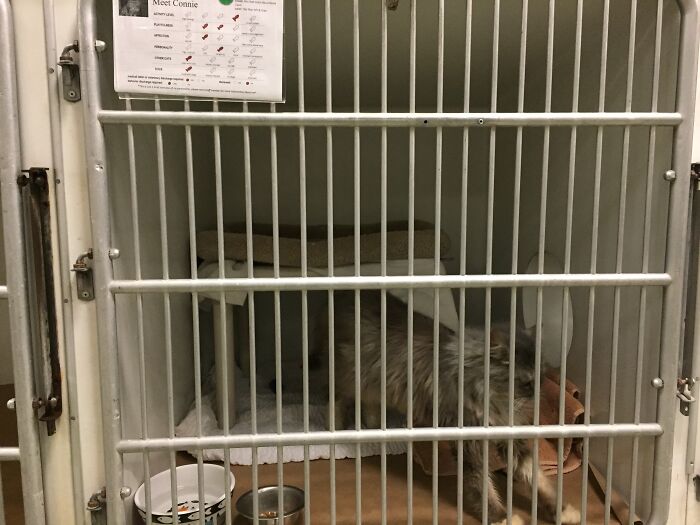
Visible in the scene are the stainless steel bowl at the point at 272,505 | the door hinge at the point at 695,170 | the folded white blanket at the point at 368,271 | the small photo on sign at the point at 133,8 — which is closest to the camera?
the small photo on sign at the point at 133,8

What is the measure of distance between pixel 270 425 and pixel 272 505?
0.35m

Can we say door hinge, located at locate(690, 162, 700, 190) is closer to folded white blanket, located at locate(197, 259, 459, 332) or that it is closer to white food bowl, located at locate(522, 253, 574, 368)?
white food bowl, located at locate(522, 253, 574, 368)

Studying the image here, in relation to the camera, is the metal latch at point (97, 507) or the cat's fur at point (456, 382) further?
the cat's fur at point (456, 382)

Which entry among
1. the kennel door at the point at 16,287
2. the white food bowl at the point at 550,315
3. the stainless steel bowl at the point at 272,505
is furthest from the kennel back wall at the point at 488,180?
the stainless steel bowl at the point at 272,505

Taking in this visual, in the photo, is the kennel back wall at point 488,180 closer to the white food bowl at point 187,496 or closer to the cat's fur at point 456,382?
the white food bowl at point 187,496

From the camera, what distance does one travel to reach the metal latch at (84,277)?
1015 mm

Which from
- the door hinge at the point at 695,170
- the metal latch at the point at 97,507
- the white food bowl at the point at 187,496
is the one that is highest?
A: the door hinge at the point at 695,170

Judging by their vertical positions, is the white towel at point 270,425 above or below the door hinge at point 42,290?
below

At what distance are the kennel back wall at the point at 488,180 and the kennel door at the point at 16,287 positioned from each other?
14 centimetres

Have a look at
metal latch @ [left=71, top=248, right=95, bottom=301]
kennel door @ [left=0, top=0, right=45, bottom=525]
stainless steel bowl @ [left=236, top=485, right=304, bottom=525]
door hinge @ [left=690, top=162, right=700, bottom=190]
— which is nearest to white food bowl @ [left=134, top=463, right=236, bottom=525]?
stainless steel bowl @ [left=236, top=485, right=304, bottom=525]

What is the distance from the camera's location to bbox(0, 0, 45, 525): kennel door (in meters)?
0.96

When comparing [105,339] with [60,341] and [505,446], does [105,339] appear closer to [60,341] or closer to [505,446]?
[60,341]

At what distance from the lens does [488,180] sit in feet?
3.71

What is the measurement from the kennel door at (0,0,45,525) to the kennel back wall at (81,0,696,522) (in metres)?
0.14
